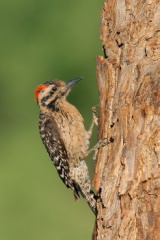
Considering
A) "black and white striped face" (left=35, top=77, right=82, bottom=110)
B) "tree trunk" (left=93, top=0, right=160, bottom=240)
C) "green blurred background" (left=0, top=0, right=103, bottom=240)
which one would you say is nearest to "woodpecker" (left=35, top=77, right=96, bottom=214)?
"black and white striped face" (left=35, top=77, right=82, bottom=110)

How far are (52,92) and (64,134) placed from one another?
46cm

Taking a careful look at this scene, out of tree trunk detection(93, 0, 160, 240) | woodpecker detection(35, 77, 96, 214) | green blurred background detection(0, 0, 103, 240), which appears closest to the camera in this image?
tree trunk detection(93, 0, 160, 240)

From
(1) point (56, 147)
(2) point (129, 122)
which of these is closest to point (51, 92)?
(1) point (56, 147)

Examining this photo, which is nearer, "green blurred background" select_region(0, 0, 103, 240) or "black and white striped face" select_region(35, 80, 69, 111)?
"black and white striped face" select_region(35, 80, 69, 111)

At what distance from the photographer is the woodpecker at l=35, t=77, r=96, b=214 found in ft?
30.5

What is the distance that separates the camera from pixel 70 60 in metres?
23.6

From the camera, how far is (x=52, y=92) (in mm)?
9477

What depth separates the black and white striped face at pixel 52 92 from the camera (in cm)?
945

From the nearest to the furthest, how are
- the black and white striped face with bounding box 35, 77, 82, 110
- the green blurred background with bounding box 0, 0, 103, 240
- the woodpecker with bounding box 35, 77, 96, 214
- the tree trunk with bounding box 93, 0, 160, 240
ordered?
the tree trunk with bounding box 93, 0, 160, 240 → the woodpecker with bounding box 35, 77, 96, 214 → the black and white striped face with bounding box 35, 77, 82, 110 → the green blurred background with bounding box 0, 0, 103, 240

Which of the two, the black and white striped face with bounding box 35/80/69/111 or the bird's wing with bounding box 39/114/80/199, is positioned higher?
the black and white striped face with bounding box 35/80/69/111

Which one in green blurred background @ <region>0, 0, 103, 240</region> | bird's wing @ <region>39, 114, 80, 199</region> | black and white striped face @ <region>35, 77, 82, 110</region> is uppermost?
black and white striped face @ <region>35, 77, 82, 110</region>

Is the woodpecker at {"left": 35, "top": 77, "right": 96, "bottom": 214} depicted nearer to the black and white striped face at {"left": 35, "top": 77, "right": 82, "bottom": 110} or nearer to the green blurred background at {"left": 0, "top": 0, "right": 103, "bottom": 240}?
the black and white striped face at {"left": 35, "top": 77, "right": 82, "bottom": 110}

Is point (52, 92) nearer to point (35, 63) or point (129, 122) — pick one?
point (129, 122)

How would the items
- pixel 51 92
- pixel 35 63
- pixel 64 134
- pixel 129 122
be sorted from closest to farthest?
1. pixel 129 122
2. pixel 64 134
3. pixel 51 92
4. pixel 35 63
